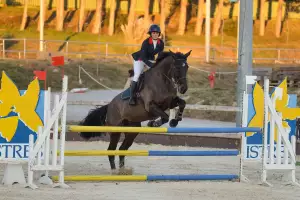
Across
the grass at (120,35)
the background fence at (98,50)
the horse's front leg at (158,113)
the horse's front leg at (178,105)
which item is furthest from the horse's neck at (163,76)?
the grass at (120,35)

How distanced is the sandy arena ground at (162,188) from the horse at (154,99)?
582mm

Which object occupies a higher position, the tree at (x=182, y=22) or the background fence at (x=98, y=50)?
the tree at (x=182, y=22)

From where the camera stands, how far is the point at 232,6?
55.4 meters

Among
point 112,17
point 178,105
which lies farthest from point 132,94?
point 112,17

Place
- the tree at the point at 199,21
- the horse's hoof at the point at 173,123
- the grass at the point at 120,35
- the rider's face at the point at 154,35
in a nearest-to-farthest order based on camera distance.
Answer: the horse's hoof at the point at 173,123
the rider's face at the point at 154,35
the grass at the point at 120,35
the tree at the point at 199,21

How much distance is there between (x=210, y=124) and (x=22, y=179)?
11.4m

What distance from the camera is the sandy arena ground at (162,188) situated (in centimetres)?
869

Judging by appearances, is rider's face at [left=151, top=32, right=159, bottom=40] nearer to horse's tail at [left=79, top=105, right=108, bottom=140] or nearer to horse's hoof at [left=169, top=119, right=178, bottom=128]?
horse's hoof at [left=169, top=119, right=178, bottom=128]

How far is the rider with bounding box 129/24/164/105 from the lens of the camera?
1136 centimetres

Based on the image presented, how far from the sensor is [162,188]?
946cm

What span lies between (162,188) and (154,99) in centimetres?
201

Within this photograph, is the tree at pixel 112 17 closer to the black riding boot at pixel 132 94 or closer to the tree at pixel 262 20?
the tree at pixel 262 20

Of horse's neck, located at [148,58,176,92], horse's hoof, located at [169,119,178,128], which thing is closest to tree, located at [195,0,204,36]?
horse's neck, located at [148,58,176,92]

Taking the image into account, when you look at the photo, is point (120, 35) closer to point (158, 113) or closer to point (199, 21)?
point (199, 21)
